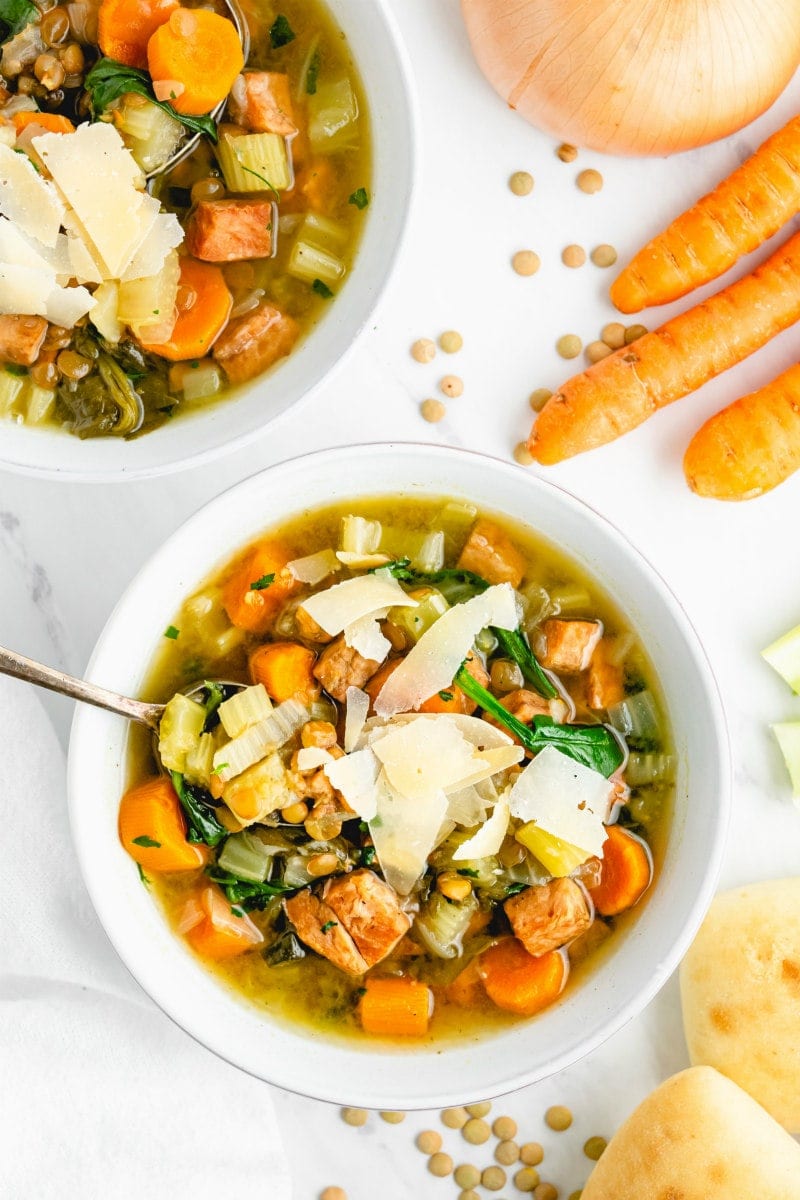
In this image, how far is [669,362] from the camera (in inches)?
127

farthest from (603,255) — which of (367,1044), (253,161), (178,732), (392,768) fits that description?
(367,1044)

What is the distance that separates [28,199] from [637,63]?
5.30 ft

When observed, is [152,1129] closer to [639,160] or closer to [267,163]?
[267,163]

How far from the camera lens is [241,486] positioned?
257 centimetres

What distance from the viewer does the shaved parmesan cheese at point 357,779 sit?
8.48 ft

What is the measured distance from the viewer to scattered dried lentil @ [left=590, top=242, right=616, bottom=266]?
3.25 meters

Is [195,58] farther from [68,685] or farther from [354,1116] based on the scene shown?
[354,1116]

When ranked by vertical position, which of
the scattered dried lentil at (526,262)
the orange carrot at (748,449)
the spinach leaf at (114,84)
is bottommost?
the orange carrot at (748,449)

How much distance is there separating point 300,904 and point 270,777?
0.38 metres

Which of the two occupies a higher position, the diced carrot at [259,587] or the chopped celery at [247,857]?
the diced carrot at [259,587]

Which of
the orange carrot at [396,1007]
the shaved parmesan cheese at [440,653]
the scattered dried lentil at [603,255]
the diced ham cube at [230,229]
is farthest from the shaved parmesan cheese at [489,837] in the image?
the scattered dried lentil at [603,255]

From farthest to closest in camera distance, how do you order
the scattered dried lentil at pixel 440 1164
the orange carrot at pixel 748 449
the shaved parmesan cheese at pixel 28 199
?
the scattered dried lentil at pixel 440 1164
the orange carrot at pixel 748 449
the shaved parmesan cheese at pixel 28 199

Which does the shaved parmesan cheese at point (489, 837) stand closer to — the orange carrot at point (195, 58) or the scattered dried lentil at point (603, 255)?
the scattered dried lentil at point (603, 255)

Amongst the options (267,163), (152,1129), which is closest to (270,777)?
(152,1129)
